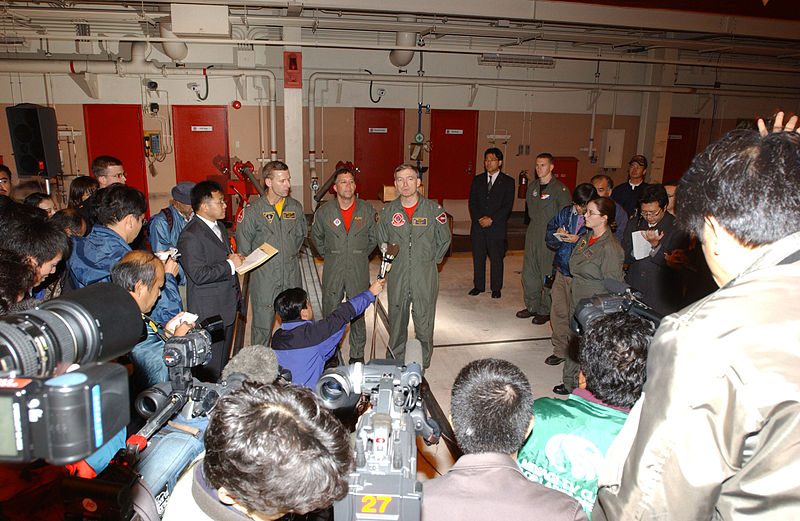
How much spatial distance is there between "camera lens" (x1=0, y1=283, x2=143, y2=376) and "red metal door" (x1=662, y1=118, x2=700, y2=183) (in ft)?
43.0

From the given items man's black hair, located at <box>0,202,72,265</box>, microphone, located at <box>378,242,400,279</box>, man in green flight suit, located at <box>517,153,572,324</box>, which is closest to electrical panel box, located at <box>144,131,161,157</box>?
man in green flight suit, located at <box>517,153,572,324</box>

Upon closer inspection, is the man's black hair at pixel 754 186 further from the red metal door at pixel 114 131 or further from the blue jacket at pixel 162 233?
the red metal door at pixel 114 131

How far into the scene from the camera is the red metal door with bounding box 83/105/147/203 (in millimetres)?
9305

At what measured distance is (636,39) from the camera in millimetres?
8711

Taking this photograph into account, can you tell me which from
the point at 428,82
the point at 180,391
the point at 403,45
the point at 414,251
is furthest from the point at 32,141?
the point at 428,82

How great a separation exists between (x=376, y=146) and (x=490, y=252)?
5251 millimetres

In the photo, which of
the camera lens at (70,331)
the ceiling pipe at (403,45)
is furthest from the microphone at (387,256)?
the ceiling pipe at (403,45)

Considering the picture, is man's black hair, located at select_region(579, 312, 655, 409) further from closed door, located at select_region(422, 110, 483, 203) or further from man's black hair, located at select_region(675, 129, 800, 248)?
closed door, located at select_region(422, 110, 483, 203)

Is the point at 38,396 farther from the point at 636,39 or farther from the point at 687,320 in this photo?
the point at 636,39

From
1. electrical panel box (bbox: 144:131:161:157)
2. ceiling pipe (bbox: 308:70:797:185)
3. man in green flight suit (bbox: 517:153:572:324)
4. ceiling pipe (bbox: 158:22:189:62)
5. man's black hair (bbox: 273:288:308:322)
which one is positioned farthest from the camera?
ceiling pipe (bbox: 308:70:797:185)

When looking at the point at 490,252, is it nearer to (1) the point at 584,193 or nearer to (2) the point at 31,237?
(1) the point at 584,193

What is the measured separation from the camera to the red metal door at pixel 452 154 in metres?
10.7

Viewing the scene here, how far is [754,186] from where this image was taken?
3.06ft

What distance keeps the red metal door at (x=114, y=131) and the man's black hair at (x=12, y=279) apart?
856 centimetres
